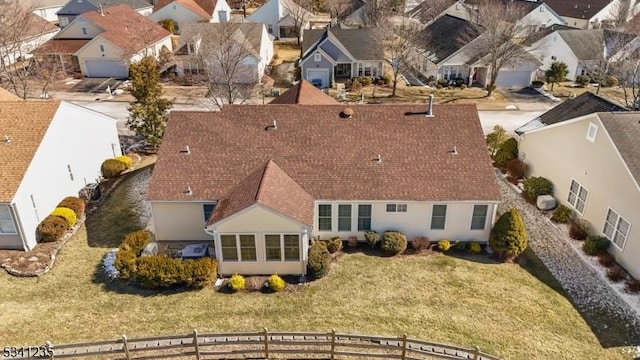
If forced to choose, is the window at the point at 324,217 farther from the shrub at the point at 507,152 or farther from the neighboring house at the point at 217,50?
the neighboring house at the point at 217,50

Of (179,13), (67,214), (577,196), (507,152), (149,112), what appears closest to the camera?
(67,214)

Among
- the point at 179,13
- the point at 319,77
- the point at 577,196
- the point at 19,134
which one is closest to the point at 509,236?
Result: the point at 577,196

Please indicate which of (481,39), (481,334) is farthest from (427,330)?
(481,39)

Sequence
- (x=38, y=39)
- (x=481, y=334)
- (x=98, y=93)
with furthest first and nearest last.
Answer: (x=38, y=39) < (x=98, y=93) < (x=481, y=334)

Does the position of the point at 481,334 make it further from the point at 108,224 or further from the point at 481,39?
the point at 481,39

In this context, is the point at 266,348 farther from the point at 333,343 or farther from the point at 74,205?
the point at 74,205

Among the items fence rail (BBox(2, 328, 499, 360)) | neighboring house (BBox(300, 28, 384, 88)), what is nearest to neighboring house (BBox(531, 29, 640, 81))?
neighboring house (BBox(300, 28, 384, 88))

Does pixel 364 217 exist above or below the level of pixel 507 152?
above
